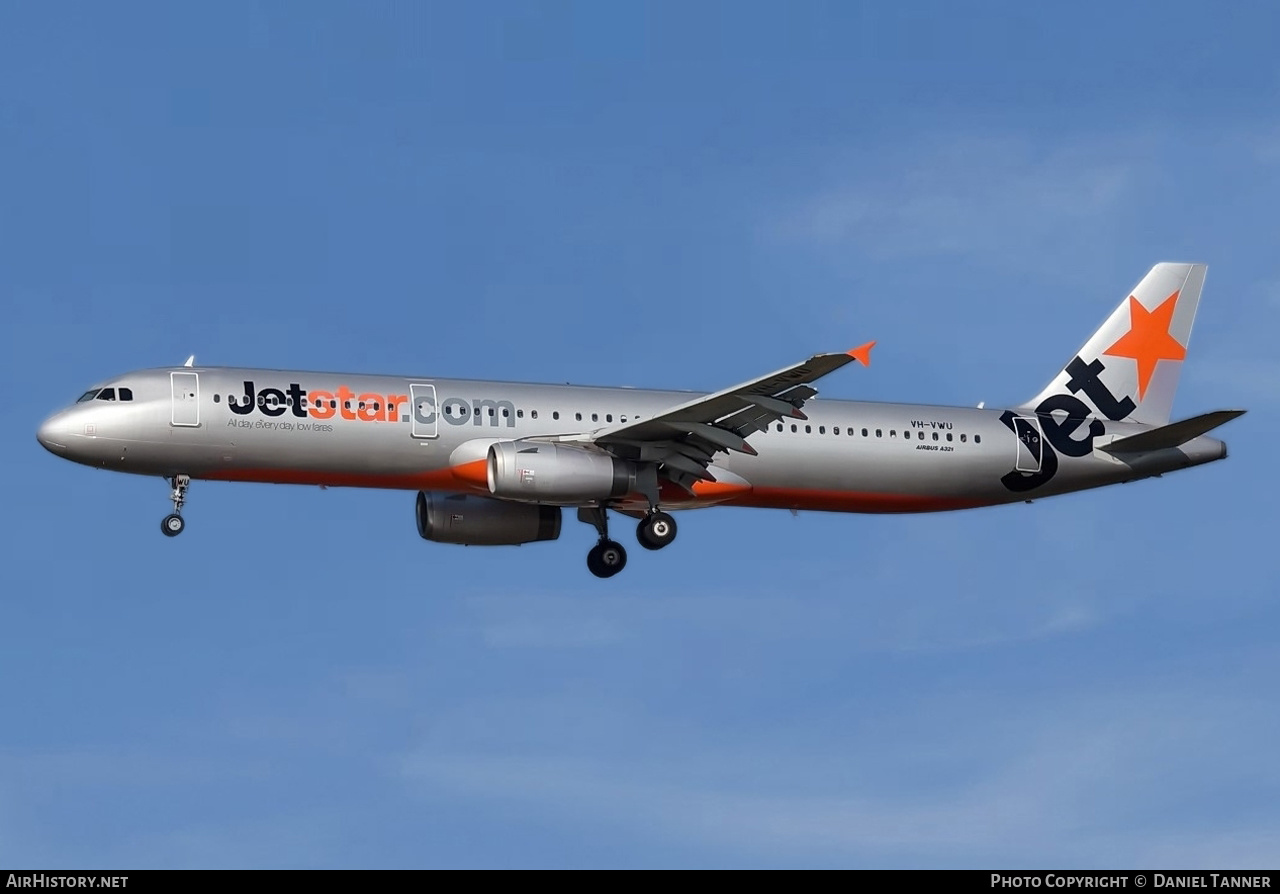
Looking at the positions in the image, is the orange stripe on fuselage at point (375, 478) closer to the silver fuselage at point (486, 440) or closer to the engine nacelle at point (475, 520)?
the silver fuselage at point (486, 440)

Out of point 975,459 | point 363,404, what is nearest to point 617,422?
point 363,404

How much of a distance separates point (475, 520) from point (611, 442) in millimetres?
4938

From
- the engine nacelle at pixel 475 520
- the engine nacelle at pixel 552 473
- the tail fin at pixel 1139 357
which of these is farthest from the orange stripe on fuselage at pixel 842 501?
the engine nacelle at pixel 475 520

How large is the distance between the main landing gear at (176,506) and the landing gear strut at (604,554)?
10.1 m

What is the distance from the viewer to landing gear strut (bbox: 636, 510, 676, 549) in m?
50.4

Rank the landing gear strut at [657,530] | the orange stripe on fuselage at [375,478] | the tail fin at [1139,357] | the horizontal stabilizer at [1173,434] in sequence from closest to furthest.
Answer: the orange stripe on fuselage at [375,478], the horizontal stabilizer at [1173,434], the landing gear strut at [657,530], the tail fin at [1139,357]

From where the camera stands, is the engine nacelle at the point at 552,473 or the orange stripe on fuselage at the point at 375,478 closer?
the engine nacelle at the point at 552,473

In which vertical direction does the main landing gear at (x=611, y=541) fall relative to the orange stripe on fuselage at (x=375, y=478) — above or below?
below

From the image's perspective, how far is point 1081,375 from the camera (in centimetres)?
5584

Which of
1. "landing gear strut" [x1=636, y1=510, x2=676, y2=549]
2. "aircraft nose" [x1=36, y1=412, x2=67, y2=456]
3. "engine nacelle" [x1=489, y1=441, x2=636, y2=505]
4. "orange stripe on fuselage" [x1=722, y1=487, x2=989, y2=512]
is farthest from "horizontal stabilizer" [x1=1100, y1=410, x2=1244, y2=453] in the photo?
"aircraft nose" [x1=36, y1=412, x2=67, y2=456]

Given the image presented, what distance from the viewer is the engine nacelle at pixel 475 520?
51469 mm

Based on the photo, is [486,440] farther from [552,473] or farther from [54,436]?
[54,436]

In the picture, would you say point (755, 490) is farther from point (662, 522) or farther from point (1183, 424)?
point (1183, 424)

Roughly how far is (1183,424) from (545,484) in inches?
631
